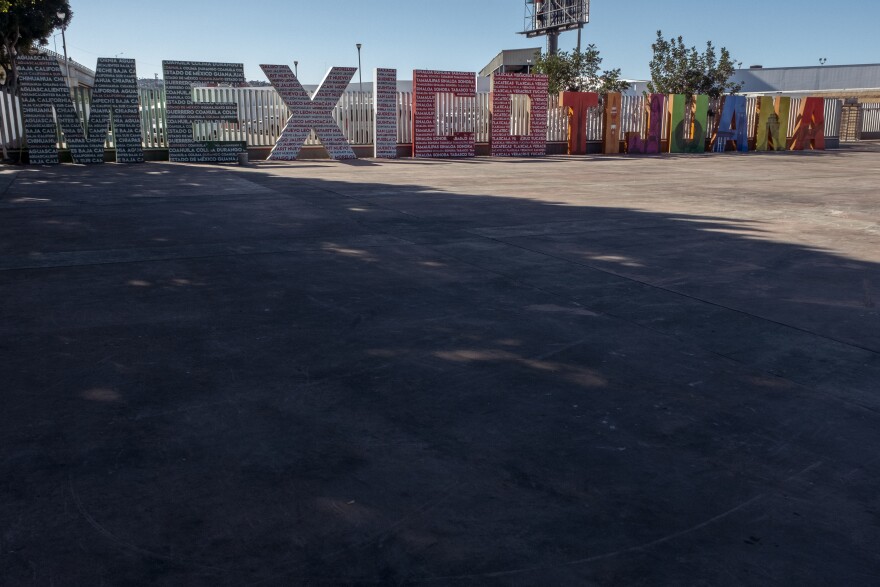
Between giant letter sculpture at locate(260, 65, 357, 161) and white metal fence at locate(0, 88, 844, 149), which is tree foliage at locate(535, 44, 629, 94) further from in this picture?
giant letter sculpture at locate(260, 65, 357, 161)

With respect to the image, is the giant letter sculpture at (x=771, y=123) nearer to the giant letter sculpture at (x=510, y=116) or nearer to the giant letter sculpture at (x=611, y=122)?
the giant letter sculpture at (x=611, y=122)

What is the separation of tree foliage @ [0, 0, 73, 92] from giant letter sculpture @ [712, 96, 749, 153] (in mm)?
23546

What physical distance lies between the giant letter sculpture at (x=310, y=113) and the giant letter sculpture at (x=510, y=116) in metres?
4.93

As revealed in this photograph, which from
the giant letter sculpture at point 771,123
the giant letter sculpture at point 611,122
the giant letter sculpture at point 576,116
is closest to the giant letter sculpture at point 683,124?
the giant letter sculpture at point 611,122

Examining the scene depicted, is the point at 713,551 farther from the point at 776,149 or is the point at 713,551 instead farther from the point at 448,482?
the point at 776,149

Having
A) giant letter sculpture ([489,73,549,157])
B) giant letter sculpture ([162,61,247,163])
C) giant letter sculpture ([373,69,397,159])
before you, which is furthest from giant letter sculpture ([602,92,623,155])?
giant letter sculpture ([162,61,247,163])

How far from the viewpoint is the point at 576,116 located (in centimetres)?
2609

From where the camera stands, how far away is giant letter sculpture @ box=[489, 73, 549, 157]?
24.5 metres

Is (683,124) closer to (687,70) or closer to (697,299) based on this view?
(687,70)

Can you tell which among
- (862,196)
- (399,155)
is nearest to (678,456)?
(862,196)

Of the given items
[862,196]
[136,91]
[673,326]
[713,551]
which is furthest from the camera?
[136,91]

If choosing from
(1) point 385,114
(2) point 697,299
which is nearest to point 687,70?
(1) point 385,114

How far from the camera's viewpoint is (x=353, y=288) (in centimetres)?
587

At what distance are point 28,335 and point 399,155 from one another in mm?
20048
